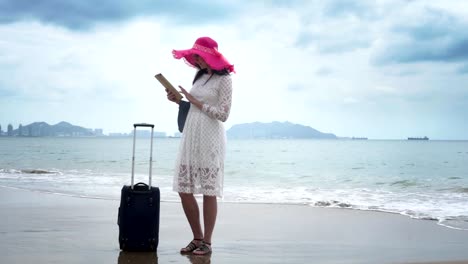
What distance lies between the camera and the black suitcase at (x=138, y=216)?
4.58 metres

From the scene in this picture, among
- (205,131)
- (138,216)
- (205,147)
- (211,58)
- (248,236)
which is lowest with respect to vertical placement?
(248,236)

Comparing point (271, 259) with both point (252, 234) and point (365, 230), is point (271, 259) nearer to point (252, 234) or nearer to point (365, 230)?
point (252, 234)

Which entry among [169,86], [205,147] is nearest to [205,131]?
[205,147]

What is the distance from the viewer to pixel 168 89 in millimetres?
4656

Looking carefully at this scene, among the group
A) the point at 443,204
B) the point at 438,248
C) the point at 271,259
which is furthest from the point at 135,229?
the point at 443,204

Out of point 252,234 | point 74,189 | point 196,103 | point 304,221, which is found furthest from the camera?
point 74,189

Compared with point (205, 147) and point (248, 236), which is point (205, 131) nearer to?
point (205, 147)

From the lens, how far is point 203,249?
468 cm

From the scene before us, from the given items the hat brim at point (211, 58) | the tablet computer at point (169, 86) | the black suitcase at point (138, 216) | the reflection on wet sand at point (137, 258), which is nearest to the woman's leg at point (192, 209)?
the black suitcase at point (138, 216)

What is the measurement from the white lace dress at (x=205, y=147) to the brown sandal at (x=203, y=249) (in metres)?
0.43

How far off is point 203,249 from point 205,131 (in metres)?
0.91

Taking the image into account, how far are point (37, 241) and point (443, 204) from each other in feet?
22.1

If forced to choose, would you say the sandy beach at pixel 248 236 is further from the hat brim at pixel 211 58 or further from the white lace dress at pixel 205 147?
the hat brim at pixel 211 58

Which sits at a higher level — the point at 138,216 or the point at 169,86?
the point at 169,86
